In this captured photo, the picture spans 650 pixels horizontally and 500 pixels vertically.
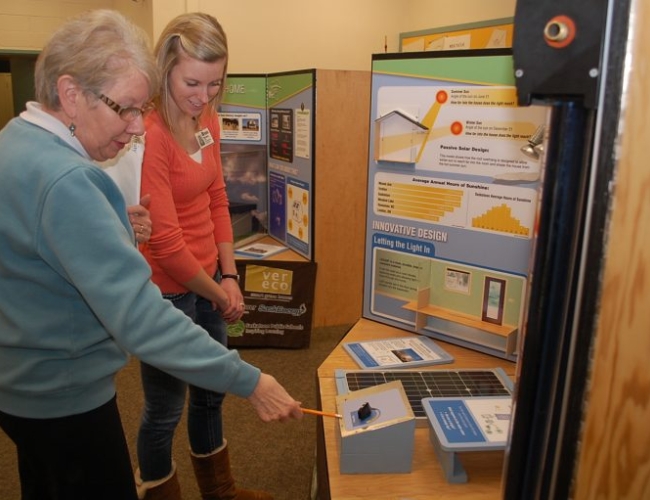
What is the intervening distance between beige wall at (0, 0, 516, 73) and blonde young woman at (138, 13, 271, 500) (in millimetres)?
3001

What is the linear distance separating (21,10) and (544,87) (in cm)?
560

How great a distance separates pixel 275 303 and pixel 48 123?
2270 millimetres

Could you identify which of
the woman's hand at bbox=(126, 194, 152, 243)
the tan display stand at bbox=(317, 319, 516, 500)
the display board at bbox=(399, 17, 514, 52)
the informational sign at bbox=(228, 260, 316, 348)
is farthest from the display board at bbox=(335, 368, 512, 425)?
the display board at bbox=(399, 17, 514, 52)

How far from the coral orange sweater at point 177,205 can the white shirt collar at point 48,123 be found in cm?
43

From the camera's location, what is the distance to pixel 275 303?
3201mm

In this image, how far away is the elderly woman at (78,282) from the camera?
37.1 inches

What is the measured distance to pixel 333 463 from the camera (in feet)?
3.82

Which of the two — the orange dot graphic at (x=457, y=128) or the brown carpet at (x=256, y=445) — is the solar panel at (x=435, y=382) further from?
the brown carpet at (x=256, y=445)

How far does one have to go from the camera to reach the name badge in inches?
64.3

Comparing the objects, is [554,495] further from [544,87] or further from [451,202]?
[451,202]

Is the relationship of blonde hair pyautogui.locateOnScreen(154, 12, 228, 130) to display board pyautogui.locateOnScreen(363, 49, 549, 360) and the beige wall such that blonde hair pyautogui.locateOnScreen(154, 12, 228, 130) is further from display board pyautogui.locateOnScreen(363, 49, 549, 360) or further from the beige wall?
the beige wall

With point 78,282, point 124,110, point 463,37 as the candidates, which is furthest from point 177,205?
point 463,37

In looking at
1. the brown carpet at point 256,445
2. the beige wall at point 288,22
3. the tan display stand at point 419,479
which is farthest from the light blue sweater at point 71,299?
the beige wall at point 288,22

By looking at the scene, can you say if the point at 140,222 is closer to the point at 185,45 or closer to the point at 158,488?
the point at 185,45
